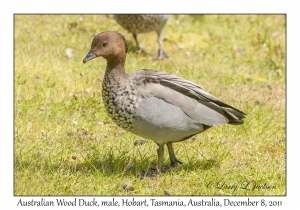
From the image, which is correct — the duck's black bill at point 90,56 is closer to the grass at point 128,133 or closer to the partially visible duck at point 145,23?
the grass at point 128,133

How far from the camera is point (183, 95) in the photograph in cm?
495

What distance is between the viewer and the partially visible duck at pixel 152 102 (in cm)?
472

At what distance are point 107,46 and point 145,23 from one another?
398 centimetres

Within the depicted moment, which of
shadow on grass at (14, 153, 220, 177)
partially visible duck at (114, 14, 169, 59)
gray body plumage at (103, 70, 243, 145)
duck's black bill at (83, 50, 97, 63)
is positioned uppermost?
partially visible duck at (114, 14, 169, 59)

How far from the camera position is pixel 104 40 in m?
4.86

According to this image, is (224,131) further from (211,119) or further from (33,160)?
(33,160)

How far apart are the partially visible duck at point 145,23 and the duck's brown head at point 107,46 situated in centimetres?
380

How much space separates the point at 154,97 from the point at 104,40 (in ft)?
2.21

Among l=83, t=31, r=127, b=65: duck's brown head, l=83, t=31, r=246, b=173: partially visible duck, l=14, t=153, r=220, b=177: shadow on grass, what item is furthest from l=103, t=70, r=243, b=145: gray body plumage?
l=14, t=153, r=220, b=177: shadow on grass

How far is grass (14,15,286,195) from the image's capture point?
4828mm

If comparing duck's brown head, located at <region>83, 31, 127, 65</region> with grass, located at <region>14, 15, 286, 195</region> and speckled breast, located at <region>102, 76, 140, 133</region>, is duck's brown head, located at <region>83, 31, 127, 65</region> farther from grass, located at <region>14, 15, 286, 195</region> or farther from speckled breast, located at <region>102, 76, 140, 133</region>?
grass, located at <region>14, 15, 286, 195</region>

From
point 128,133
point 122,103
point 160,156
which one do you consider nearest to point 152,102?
point 122,103

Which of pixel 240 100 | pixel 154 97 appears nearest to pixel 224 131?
pixel 240 100

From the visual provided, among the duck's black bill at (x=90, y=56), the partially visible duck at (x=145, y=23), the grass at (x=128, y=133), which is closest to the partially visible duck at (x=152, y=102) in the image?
the duck's black bill at (x=90, y=56)
